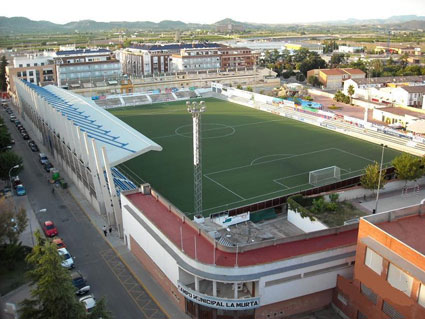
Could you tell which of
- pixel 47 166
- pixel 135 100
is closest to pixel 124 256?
pixel 47 166

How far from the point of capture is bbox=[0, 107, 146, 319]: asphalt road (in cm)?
2272

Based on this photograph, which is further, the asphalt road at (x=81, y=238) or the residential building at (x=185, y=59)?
the residential building at (x=185, y=59)

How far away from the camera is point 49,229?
2989 cm

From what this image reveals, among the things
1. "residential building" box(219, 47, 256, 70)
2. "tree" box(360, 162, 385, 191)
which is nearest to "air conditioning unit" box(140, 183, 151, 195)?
"tree" box(360, 162, 385, 191)

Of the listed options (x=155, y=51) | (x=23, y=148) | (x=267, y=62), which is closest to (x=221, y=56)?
(x=155, y=51)

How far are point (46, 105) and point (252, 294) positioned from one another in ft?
111

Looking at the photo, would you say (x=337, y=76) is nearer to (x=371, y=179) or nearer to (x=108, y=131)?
(x=371, y=179)

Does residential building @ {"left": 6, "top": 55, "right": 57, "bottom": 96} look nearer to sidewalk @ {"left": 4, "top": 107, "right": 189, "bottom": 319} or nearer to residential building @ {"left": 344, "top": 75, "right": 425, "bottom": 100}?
sidewalk @ {"left": 4, "top": 107, "right": 189, "bottom": 319}

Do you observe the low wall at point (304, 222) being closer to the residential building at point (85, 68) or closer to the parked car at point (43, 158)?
the parked car at point (43, 158)

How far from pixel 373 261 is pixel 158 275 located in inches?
458

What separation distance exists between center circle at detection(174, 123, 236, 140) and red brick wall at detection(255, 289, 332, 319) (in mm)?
33572

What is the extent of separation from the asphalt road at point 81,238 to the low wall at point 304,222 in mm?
13205

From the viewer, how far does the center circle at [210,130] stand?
54.6 meters

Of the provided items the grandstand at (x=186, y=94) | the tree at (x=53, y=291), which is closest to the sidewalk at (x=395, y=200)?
the tree at (x=53, y=291)
